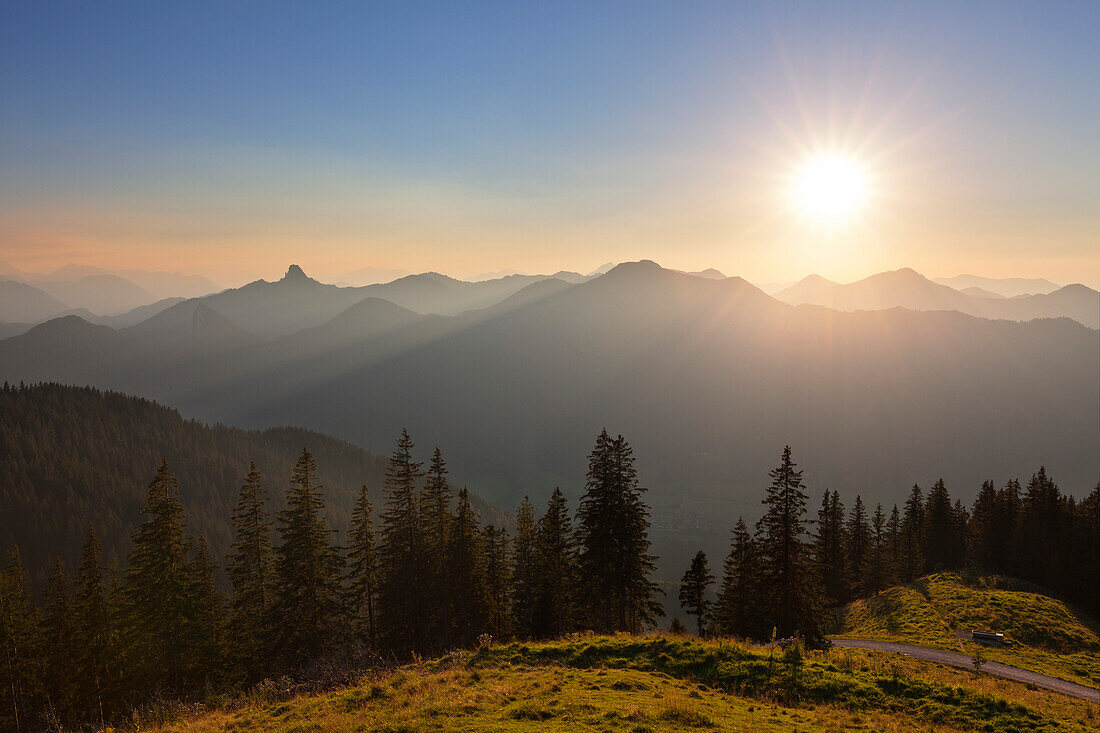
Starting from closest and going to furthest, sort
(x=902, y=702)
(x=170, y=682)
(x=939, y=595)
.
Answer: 1. (x=902, y=702)
2. (x=170, y=682)
3. (x=939, y=595)

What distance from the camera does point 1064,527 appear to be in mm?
67250

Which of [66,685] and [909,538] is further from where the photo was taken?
[909,538]

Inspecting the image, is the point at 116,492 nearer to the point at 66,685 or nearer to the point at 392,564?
the point at 66,685

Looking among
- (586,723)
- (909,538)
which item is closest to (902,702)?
(586,723)

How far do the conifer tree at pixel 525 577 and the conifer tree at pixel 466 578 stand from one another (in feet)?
10.6

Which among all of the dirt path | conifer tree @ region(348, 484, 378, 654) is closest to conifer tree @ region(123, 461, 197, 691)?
conifer tree @ region(348, 484, 378, 654)

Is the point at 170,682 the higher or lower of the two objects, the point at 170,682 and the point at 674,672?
the lower

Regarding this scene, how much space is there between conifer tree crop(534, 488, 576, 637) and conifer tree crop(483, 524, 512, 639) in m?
3.99

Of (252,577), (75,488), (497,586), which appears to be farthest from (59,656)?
(75,488)

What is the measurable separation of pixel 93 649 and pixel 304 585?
18776 millimetres

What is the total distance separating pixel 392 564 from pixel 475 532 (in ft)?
23.1

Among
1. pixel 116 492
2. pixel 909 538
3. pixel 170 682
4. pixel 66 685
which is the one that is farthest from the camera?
pixel 116 492

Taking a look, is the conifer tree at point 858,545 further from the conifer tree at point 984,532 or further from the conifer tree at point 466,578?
the conifer tree at point 466,578

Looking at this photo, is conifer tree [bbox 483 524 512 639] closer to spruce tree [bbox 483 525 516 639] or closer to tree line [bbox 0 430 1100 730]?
spruce tree [bbox 483 525 516 639]
